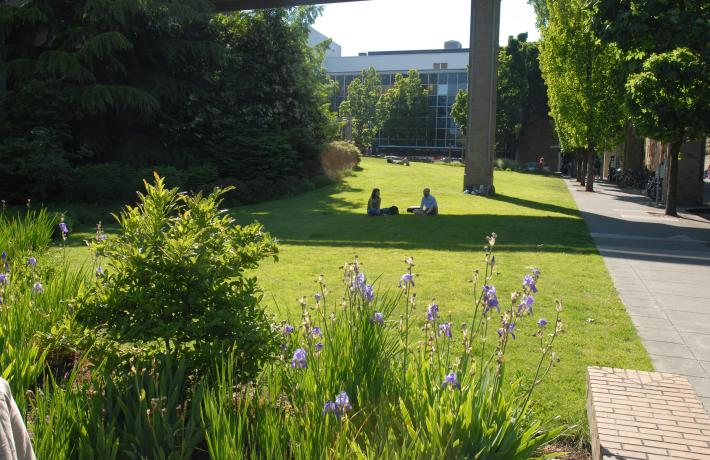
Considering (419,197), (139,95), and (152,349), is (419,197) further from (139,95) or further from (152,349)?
(152,349)

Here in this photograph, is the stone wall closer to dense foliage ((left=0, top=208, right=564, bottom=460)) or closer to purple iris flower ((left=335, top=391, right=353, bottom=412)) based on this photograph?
dense foliage ((left=0, top=208, right=564, bottom=460))

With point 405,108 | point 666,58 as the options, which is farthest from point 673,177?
point 405,108

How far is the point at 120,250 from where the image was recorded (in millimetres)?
4102

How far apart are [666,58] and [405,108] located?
62.0 m

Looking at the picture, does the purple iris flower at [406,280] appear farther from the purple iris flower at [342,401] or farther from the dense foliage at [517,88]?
the dense foliage at [517,88]

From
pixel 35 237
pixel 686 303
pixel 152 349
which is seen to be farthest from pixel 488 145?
pixel 152 349

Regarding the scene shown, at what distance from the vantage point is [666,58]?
15852mm

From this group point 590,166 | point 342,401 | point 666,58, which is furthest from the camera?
point 590,166

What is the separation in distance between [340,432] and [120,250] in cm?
204

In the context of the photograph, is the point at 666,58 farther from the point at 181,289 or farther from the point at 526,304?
the point at 181,289

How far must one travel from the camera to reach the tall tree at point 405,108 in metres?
76.6

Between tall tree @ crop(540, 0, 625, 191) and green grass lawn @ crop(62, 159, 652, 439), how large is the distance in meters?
7.63

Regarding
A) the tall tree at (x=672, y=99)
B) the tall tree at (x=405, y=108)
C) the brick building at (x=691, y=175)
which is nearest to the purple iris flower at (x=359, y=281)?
the tall tree at (x=672, y=99)

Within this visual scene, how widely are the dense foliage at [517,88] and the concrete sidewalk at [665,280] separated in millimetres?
40671
